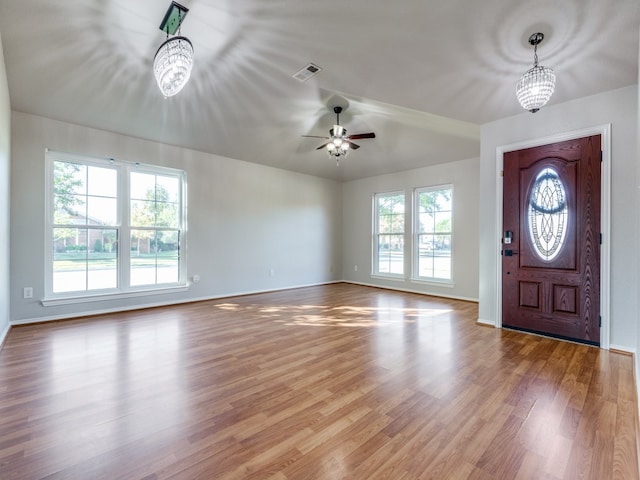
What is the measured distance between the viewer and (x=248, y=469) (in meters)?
1.45

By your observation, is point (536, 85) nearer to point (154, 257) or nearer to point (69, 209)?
point (154, 257)

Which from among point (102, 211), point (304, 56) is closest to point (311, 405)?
point (304, 56)

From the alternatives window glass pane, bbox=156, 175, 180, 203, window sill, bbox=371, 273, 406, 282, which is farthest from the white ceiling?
window sill, bbox=371, 273, 406, 282

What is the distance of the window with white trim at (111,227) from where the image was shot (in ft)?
13.4

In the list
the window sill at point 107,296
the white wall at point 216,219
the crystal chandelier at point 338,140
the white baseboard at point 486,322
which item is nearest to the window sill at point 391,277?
the white wall at point 216,219

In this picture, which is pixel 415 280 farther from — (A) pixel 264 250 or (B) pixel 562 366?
(B) pixel 562 366

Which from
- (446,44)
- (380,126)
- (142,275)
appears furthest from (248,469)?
(380,126)

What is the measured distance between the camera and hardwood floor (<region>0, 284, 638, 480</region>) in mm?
1493

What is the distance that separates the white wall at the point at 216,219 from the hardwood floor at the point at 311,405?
3.52 ft

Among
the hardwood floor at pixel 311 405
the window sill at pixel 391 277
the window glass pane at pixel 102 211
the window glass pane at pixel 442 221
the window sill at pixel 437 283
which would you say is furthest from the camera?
the window sill at pixel 391 277

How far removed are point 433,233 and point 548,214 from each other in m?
2.68

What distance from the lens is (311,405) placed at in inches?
79.3

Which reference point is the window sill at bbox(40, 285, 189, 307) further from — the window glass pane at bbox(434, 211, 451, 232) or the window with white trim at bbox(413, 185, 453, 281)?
the window glass pane at bbox(434, 211, 451, 232)

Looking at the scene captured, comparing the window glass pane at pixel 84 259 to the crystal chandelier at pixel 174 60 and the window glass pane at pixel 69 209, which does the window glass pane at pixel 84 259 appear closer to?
the window glass pane at pixel 69 209
